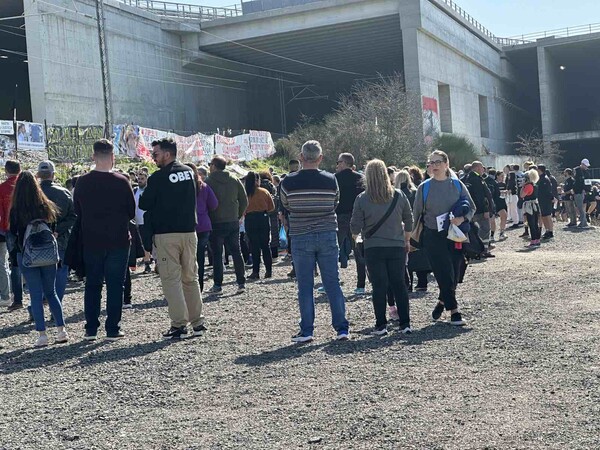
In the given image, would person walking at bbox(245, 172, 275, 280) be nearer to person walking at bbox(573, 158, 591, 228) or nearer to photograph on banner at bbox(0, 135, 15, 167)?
person walking at bbox(573, 158, 591, 228)

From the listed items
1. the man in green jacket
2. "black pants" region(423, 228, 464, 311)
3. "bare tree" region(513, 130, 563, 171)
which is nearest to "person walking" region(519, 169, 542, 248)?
the man in green jacket

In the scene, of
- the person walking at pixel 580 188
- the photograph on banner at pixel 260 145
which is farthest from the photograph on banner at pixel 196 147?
the person walking at pixel 580 188

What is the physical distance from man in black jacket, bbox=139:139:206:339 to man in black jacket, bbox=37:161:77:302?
117cm

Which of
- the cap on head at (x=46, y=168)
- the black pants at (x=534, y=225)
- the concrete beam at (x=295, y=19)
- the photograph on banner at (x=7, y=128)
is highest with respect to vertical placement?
the concrete beam at (x=295, y=19)

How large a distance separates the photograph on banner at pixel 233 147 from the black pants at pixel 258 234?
24.9 m

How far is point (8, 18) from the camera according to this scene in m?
40.2

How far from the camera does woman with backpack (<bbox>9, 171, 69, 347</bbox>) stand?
845cm

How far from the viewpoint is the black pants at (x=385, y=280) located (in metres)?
8.38

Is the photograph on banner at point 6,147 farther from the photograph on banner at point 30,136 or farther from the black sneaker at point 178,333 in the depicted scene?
the black sneaker at point 178,333

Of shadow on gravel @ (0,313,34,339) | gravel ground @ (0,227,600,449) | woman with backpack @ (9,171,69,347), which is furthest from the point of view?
shadow on gravel @ (0,313,34,339)

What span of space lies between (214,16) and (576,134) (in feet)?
104

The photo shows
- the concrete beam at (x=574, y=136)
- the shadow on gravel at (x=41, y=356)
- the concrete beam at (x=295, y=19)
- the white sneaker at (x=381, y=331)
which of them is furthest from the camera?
the concrete beam at (x=574, y=136)

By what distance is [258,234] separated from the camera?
45.0ft

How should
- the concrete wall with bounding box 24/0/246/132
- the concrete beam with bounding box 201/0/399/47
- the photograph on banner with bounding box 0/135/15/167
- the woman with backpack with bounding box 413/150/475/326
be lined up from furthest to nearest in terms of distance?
the concrete beam with bounding box 201/0/399/47, the concrete wall with bounding box 24/0/246/132, the photograph on banner with bounding box 0/135/15/167, the woman with backpack with bounding box 413/150/475/326
